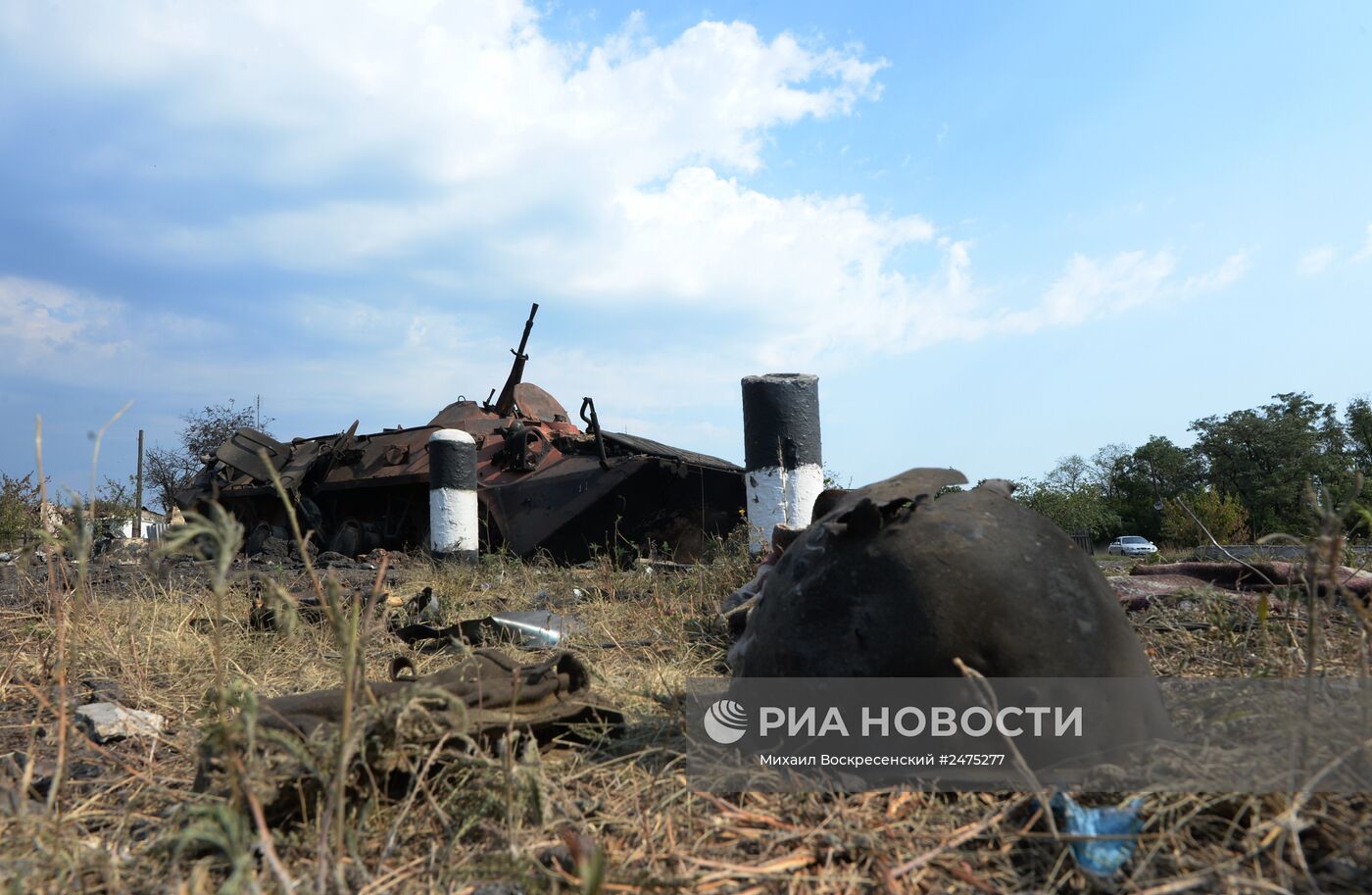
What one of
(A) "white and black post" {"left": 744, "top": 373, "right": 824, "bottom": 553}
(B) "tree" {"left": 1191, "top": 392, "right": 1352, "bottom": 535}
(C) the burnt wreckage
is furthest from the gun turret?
(B) "tree" {"left": 1191, "top": 392, "right": 1352, "bottom": 535}

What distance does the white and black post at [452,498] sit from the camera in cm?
845

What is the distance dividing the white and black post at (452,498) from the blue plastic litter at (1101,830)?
7.25 metres

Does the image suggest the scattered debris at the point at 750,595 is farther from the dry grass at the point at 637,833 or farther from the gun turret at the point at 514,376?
the gun turret at the point at 514,376

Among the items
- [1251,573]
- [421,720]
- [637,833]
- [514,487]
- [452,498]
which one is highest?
[514,487]

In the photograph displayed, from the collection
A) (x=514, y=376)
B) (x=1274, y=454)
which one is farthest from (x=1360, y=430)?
(x=514, y=376)

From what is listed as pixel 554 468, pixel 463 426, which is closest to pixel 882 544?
pixel 554 468

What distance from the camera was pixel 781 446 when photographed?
5910 mm

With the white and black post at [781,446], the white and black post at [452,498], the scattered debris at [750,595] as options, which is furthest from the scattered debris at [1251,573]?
the white and black post at [452,498]

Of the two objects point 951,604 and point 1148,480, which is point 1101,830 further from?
point 1148,480

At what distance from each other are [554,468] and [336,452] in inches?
133

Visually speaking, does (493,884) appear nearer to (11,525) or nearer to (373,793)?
(373,793)

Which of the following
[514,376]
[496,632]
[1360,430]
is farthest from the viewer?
[1360,430]

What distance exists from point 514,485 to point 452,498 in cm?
83

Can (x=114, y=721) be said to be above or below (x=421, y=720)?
below
